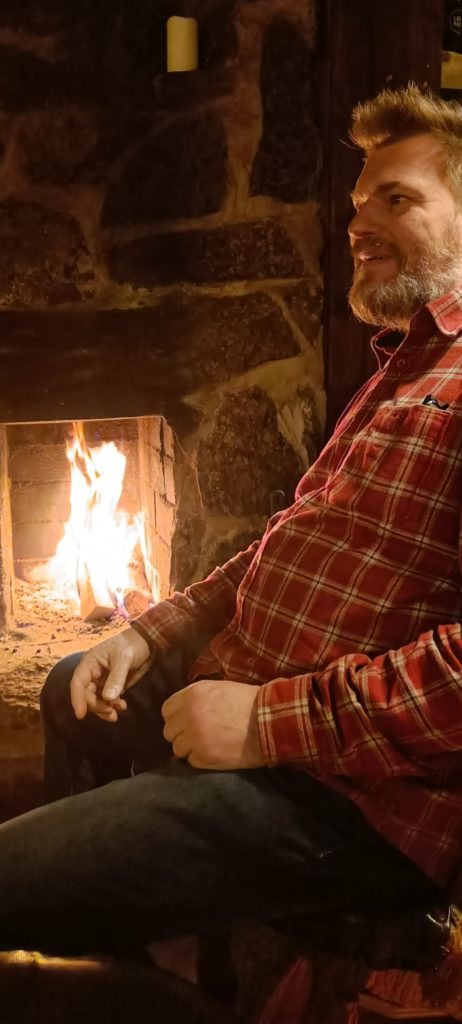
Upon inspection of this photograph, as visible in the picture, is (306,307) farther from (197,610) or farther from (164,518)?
(197,610)

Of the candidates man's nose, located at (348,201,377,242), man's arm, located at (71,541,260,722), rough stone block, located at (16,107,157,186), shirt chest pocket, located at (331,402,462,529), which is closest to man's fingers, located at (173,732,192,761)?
man's arm, located at (71,541,260,722)

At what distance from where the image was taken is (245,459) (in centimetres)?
205

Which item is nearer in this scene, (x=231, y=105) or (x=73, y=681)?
(x=73, y=681)

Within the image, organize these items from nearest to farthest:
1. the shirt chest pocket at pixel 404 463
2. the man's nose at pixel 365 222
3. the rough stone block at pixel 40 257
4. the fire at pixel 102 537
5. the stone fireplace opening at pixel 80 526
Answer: the shirt chest pocket at pixel 404 463 → the man's nose at pixel 365 222 → the rough stone block at pixel 40 257 → the stone fireplace opening at pixel 80 526 → the fire at pixel 102 537

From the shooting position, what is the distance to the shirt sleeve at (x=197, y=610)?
148 cm

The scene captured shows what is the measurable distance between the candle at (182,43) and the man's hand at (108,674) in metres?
1.14

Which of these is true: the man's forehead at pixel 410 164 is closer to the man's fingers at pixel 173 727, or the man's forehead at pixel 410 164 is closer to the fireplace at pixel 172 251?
the fireplace at pixel 172 251

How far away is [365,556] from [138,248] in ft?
3.31

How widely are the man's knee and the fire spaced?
93 cm

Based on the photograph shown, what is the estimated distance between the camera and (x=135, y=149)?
183 cm

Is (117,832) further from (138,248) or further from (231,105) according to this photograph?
(231,105)

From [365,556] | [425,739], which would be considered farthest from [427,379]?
[425,739]

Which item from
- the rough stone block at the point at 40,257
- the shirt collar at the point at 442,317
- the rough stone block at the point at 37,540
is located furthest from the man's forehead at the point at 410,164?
the rough stone block at the point at 37,540

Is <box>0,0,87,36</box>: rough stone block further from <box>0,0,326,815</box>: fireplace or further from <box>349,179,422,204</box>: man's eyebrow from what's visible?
<box>349,179,422,204</box>: man's eyebrow
